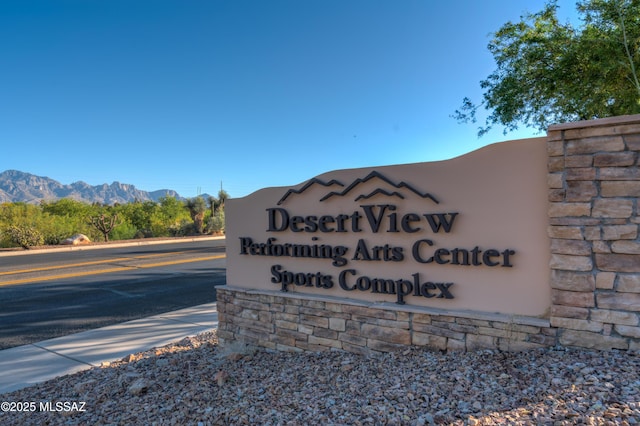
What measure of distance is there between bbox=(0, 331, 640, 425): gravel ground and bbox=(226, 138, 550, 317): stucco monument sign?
2.08 ft

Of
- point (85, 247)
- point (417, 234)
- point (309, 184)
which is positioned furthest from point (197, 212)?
point (417, 234)

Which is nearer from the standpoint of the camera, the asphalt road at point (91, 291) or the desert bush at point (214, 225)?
the asphalt road at point (91, 291)

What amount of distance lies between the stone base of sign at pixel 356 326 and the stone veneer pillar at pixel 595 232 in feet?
1.06

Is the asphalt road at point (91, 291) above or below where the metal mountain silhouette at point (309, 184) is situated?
below

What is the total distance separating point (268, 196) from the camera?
5.76 meters

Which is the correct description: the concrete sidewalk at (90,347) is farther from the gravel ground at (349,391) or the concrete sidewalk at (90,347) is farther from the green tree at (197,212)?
the green tree at (197,212)

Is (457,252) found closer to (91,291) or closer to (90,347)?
(90,347)

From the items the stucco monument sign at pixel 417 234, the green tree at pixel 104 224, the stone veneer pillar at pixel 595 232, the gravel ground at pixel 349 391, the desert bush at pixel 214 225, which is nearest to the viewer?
the gravel ground at pixel 349 391

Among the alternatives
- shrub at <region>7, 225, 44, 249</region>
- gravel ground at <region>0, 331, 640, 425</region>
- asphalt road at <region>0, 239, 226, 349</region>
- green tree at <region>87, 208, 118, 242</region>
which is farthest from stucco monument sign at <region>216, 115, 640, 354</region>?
green tree at <region>87, 208, 118, 242</region>

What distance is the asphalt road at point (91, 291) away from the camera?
7.88 metres

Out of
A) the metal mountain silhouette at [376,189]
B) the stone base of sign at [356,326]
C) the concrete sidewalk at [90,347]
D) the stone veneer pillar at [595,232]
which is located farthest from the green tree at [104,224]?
the stone veneer pillar at [595,232]

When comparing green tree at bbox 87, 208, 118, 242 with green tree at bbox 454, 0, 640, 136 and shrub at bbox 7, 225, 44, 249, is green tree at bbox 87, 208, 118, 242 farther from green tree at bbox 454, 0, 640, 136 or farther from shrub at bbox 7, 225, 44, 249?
green tree at bbox 454, 0, 640, 136

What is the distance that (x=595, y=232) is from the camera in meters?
3.62

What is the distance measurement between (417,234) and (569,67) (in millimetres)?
7375
